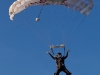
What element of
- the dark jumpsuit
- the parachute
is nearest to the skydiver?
the dark jumpsuit

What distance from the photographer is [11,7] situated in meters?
24.7

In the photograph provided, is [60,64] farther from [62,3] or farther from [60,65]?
[62,3]

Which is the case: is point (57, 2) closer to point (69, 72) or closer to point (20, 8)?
point (20, 8)

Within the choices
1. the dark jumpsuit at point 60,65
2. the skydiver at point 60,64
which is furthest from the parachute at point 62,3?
the dark jumpsuit at point 60,65

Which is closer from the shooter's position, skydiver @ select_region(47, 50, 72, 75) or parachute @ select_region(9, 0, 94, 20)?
skydiver @ select_region(47, 50, 72, 75)

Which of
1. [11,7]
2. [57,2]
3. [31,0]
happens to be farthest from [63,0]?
[11,7]

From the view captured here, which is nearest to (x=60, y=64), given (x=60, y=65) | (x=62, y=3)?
(x=60, y=65)

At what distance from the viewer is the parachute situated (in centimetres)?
2316

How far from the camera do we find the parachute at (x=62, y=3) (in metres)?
23.2

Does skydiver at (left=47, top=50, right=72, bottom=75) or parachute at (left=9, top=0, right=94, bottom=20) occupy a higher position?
parachute at (left=9, top=0, right=94, bottom=20)

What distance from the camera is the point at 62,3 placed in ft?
78.7

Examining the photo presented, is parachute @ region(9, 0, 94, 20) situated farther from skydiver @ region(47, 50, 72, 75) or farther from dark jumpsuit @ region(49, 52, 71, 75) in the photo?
dark jumpsuit @ region(49, 52, 71, 75)

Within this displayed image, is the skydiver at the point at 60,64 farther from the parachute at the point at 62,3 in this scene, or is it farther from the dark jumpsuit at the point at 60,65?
the parachute at the point at 62,3

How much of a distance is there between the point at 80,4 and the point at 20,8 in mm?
4819
